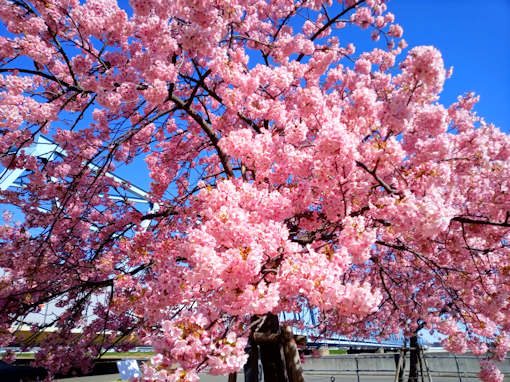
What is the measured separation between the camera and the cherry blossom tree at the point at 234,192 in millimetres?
2996

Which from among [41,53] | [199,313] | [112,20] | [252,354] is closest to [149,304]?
[199,313]

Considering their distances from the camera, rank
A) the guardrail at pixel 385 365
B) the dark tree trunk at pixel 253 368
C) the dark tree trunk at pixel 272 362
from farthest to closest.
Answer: the guardrail at pixel 385 365 → the dark tree trunk at pixel 272 362 → the dark tree trunk at pixel 253 368

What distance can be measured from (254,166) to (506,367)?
50.2ft

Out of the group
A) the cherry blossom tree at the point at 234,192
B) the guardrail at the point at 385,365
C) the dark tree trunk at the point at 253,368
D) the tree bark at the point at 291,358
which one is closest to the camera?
the cherry blossom tree at the point at 234,192

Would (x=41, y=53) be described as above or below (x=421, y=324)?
above

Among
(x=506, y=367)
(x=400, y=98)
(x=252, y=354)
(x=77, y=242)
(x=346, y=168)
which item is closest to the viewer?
(x=400, y=98)

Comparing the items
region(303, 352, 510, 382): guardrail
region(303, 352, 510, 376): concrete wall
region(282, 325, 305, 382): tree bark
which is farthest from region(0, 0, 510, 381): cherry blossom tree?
region(303, 352, 510, 376): concrete wall

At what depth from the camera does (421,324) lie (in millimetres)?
9492

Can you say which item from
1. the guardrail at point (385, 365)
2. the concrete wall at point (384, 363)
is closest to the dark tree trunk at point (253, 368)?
the concrete wall at point (384, 363)

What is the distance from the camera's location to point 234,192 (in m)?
3.49

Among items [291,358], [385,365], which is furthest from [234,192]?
[385,365]

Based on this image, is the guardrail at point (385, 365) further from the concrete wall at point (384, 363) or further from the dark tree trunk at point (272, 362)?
the dark tree trunk at point (272, 362)

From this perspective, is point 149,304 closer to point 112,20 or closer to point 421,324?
point 112,20

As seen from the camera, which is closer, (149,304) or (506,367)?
(149,304)
